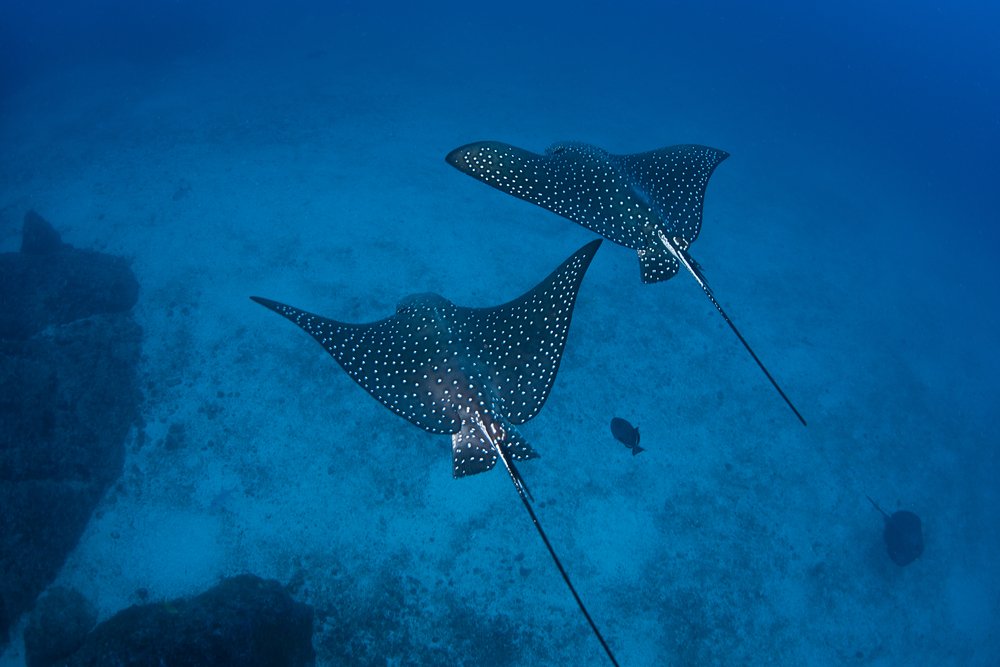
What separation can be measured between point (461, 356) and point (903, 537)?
8775mm

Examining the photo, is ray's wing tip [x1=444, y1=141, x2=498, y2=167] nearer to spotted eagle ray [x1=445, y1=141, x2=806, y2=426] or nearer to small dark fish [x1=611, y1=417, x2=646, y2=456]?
spotted eagle ray [x1=445, y1=141, x2=806, y2=426]

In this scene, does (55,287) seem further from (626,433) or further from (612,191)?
(626,433)

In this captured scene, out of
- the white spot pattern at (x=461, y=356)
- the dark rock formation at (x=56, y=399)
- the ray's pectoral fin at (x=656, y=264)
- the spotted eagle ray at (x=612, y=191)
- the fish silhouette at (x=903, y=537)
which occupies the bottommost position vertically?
the dark rock formation at (x=56, y=399)

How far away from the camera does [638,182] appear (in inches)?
268

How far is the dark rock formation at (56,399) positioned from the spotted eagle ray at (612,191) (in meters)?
6.50

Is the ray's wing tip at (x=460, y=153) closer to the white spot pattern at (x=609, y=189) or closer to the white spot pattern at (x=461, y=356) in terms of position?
the white spot pattern at (x=609, y=189)

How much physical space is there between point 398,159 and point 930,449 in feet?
48.4

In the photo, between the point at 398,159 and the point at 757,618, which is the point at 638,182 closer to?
the point at 757,618

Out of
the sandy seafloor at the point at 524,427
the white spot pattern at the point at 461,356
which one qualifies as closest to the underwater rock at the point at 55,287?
the sandy seafloor at the point at 524,427

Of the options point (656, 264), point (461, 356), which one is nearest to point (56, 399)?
point (461, 356)

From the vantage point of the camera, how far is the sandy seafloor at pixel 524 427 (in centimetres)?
656

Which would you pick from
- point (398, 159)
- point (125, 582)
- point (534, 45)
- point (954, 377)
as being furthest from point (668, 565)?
point (534, 45)

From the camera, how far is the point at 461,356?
5285mm

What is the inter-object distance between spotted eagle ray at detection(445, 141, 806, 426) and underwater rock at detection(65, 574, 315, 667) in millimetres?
5607
